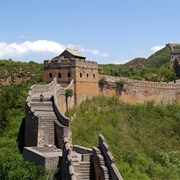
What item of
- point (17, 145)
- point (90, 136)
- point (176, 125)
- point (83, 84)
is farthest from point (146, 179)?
point (176, 125)

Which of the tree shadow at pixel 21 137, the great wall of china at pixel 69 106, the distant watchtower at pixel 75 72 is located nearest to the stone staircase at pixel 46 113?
the great wall of china at pixel 69 106

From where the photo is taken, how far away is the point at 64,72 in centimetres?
3180

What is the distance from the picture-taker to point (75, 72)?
103ft

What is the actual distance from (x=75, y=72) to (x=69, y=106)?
2814 mm

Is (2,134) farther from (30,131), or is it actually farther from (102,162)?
(102,162)

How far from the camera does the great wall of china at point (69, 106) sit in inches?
715

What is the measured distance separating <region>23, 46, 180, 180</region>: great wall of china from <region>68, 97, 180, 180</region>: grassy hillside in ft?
3.45

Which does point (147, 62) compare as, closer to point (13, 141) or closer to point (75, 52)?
point (75, 52)

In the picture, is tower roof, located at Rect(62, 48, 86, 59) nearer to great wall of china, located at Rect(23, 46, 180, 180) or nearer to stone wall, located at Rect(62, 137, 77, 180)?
great wall of china, located at Rect(23, 46, 180, 180)

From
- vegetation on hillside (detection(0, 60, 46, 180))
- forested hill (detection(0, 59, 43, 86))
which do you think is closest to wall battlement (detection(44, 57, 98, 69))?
vegetation on hillside (detection(0, 60, 46, 180))

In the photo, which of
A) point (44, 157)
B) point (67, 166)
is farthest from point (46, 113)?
point (67, 166)

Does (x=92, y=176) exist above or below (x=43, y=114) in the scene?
below

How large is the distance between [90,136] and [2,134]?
5.69 meters

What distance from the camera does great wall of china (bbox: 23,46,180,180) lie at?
18156 millimetres
